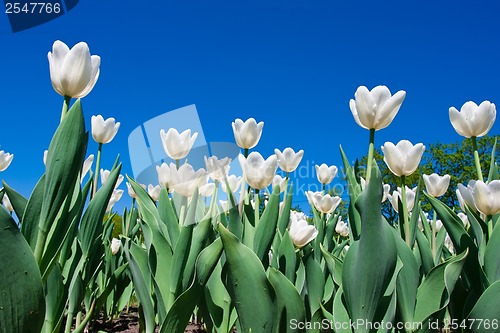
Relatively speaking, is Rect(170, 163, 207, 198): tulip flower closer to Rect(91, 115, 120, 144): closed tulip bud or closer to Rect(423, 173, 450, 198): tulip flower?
Rect(91, 115, 120, 144): closed tulip bud

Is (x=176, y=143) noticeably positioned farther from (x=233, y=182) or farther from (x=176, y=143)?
(x=233, y=182)

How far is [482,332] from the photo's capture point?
4.78 feet

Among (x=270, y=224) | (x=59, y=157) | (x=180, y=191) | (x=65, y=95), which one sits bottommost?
(x=270, y=224)

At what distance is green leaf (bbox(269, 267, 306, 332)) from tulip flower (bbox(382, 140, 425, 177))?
69cm

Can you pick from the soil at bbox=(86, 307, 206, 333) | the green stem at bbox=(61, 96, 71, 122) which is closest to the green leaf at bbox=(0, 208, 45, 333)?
the green stem at bbox=(61, 96, 71, 122)

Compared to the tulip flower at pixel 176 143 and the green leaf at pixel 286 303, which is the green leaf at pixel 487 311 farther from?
the tulip flower at pixel 176 143

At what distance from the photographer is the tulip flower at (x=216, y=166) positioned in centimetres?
207

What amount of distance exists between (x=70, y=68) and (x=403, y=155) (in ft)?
4.37

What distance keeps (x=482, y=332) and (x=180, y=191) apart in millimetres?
1303

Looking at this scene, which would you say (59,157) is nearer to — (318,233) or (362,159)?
(318,233)

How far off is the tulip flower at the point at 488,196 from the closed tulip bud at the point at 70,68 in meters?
1.57

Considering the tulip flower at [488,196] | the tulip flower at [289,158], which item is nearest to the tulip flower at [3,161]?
the tulip flower at [289,158]

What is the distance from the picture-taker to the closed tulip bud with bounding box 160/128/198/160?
2027 mm

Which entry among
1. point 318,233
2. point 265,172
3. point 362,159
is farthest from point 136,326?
point 362,159
